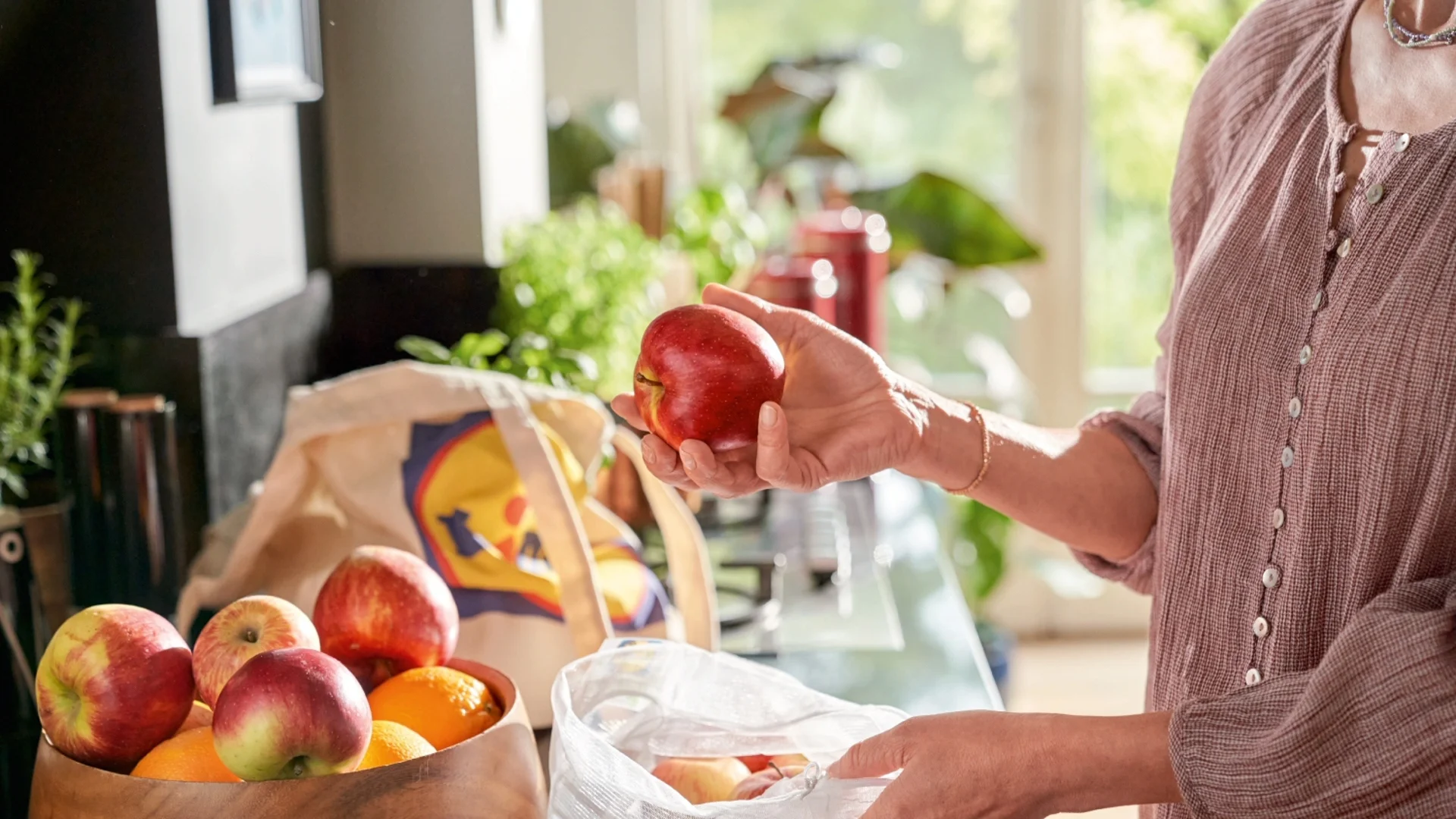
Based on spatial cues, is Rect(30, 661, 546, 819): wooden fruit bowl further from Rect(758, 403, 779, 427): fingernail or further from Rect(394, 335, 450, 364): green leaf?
Rect(394, 335, 450, 364): green leaf

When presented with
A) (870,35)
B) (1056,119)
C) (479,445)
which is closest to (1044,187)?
(1056,119)

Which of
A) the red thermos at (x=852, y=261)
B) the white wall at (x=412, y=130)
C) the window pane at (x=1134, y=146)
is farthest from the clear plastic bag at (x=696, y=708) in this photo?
the window pane at (x=1134, y=146)

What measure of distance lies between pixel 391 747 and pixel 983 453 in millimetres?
486

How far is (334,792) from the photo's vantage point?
28.9 inches

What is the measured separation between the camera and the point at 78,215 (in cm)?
127

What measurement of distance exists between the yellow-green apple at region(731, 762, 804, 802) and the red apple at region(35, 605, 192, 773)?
337 millimetres

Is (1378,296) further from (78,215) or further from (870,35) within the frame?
(870,35)

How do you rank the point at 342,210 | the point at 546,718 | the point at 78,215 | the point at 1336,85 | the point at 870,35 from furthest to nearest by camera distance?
the point at 870,35, the point at 342,210, the point at 78,215, the point at 546,718, the point at 1336,85

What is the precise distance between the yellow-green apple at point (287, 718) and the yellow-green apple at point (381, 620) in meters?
0.16

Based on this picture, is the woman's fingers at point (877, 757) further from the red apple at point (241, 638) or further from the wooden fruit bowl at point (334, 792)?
the red apple at point (241, 638)

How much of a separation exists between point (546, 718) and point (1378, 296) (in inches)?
26.2

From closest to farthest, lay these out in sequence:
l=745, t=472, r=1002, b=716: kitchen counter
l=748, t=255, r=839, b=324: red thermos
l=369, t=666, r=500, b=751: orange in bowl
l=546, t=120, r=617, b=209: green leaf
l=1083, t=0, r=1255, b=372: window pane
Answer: l=369, t=666, r=500, b=751: orange in bowl, l=745, t=472, r=1002, b=716: kitchen counter, l=748, t=255, r=839, b=324: red thermos, l=546, t=120, r=617, b=209: green leaf, l=1083, t=0, r=1255, b=372: window pane

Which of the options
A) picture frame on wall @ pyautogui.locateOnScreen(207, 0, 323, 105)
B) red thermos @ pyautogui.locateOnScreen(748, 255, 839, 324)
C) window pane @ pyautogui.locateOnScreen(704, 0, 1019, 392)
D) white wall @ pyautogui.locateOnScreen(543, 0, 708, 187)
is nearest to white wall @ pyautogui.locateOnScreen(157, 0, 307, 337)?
picture frame on wall @ pyautogui.locateOnScreen(207, 0, 323, 105)

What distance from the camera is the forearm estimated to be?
1.05m
